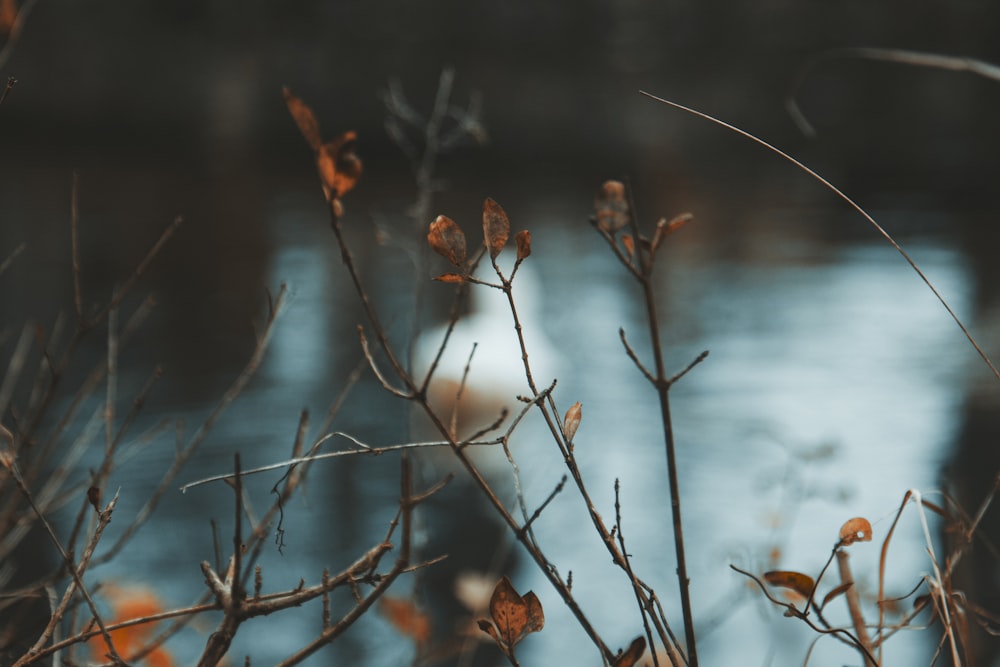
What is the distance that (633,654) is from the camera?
2.08 feet

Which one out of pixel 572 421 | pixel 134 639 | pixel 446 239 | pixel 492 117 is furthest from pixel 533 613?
pixel 492 117

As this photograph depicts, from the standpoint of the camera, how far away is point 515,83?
16.6 meters

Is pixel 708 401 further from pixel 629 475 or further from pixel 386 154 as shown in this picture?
pixel 386 154

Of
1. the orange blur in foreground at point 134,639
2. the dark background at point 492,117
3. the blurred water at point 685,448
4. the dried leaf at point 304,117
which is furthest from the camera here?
the dark background at point 492,117

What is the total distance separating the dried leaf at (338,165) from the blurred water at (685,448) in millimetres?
650

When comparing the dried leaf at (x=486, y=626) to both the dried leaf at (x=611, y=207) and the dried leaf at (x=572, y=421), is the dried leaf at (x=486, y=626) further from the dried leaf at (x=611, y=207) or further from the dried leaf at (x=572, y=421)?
the dried leaf at (x=611, y=207)

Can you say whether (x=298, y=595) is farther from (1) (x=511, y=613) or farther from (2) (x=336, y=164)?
(2) (x=336, y=164)

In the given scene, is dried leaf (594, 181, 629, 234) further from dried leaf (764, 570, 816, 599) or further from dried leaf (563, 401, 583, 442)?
dried leaf (764, 570, 816, 599)

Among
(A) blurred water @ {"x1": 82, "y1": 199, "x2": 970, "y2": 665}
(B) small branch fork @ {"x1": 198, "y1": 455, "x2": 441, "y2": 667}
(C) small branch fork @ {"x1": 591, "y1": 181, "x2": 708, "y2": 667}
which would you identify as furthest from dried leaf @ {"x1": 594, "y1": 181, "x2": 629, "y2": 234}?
(A) blurred water @ {"x1": 82, "y1": 199, "x2": 970, "y2": 665}

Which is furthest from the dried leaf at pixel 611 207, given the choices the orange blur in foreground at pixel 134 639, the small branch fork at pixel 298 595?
the orange blur in foreground at pixel 134 639

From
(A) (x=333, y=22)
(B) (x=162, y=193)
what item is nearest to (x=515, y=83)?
(A) (x=333, y=22)

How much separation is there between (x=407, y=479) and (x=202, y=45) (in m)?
16.8

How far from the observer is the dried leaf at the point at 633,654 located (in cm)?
63

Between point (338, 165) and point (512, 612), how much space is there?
0.28 m
